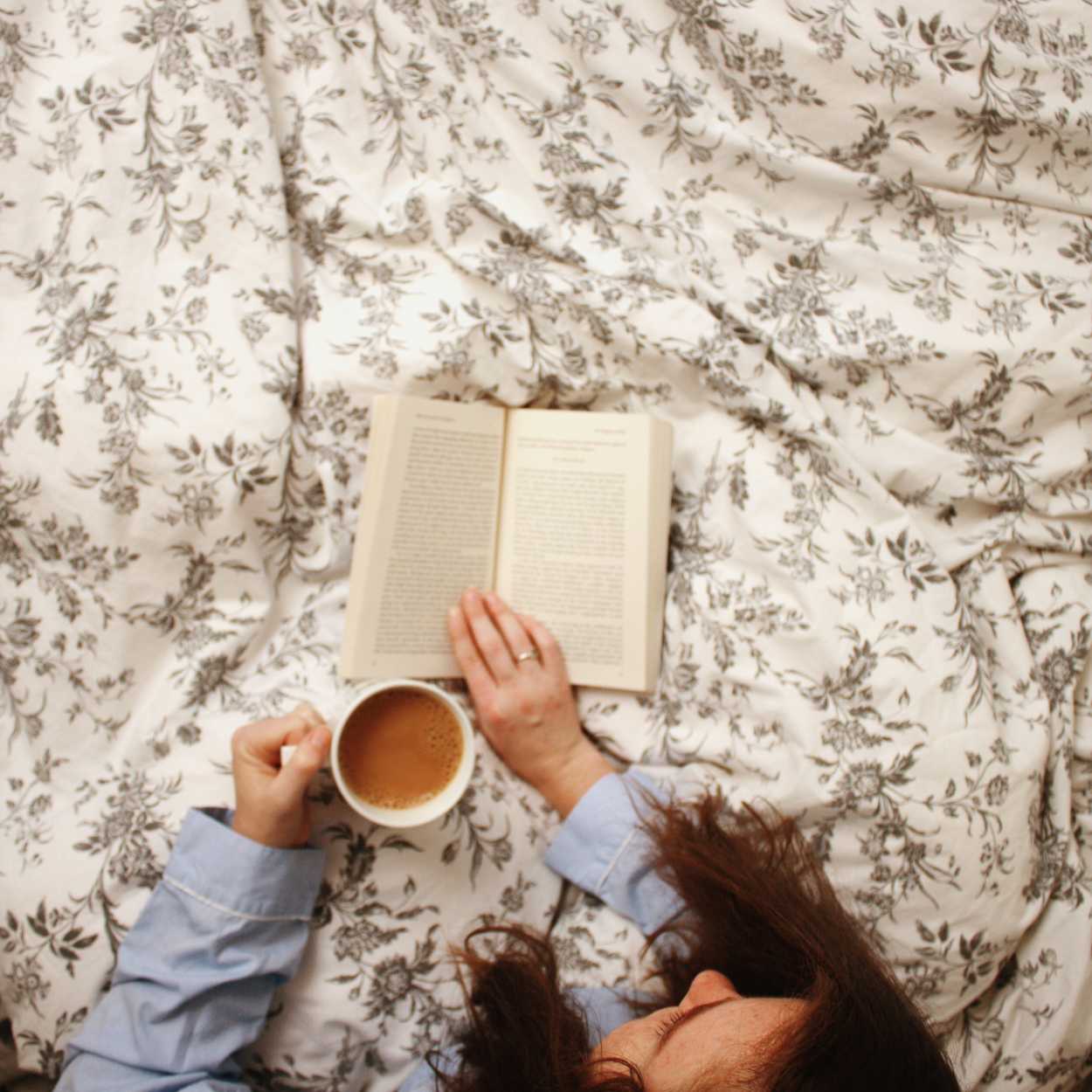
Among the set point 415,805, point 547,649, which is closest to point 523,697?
point 547,649

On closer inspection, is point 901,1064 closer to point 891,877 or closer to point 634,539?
point 891,877

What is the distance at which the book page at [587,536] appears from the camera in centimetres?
91

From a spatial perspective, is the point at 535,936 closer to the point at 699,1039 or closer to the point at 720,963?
the point at 720,963

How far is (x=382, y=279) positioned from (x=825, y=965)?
760 mm

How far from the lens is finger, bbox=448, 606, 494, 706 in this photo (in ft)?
2.92

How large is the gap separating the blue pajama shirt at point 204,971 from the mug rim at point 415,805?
0.09 meters

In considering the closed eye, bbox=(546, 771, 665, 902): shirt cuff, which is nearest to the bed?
bbox=(546, 771, 665, 902): shirt cuff

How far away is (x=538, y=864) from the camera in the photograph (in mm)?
903

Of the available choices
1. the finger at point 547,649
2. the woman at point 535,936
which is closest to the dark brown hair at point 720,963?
the woman at point 535,936

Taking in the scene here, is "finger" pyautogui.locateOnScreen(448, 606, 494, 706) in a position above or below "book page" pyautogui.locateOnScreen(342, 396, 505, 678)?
below

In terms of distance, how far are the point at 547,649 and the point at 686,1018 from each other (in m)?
0.37

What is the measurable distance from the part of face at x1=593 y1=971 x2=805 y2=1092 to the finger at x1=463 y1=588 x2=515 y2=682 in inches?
13.4

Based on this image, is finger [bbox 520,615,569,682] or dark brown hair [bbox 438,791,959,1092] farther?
finger [bbox 520,615,569,682]

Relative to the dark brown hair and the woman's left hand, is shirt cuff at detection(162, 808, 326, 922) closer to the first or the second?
the woman's left hand
